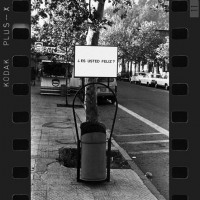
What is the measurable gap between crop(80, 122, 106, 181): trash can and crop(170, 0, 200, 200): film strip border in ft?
19.5

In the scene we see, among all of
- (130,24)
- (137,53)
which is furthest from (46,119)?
(130,24)

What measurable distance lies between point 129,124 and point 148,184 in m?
9.44

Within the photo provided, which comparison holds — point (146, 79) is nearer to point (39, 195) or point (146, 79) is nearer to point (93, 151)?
point (93, 151)

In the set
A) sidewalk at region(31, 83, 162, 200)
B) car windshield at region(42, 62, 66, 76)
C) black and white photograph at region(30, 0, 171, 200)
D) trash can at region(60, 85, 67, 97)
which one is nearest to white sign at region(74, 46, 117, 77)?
black and white photograph at region(30, 0, 171, 200)

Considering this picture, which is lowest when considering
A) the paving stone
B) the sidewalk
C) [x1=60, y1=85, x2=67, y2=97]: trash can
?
the sidewalk

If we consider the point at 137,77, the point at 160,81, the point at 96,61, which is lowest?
the point at 160,81

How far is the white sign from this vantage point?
798 centimetres

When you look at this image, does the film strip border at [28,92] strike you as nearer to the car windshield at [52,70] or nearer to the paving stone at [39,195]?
the paving stone at [39,195]

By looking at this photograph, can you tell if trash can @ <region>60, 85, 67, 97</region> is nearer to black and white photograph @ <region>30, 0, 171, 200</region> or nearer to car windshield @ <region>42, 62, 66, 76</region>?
car windshield @ <region>42, 62, 66, 76</region>

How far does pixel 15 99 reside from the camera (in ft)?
3.48

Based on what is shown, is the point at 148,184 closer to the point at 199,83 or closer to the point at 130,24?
the point at 199,83

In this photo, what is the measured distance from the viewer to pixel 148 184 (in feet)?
25.2

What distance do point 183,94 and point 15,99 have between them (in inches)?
15.0

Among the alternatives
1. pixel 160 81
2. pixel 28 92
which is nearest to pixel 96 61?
pixel 28 92
